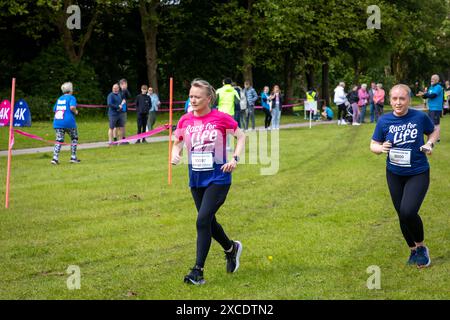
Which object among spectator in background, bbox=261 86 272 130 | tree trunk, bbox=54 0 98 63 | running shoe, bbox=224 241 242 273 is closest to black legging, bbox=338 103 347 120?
spectator in background, bbox=261 86 272 130

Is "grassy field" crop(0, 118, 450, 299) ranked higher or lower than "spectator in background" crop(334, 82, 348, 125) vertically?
lower

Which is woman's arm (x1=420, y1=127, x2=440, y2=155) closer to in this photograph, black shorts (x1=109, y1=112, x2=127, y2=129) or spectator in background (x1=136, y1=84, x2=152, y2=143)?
black shorts (x1=109, y1=112, x2=127, y2=129)

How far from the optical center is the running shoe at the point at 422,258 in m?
8.19

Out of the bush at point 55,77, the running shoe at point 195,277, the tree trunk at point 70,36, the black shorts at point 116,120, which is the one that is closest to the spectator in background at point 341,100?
the bush at point 55,77

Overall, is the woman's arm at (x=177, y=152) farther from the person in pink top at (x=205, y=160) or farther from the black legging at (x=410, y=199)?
the black legging at (x=410, y=199)

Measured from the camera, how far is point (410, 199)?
805cm

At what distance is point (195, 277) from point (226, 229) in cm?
315

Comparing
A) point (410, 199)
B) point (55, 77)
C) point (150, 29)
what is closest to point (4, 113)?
point (410, 199)

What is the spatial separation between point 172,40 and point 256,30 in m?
5.51

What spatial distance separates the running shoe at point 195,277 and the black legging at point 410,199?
2276mm

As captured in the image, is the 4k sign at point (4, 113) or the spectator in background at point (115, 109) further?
the spectator in background at point (115, 109)

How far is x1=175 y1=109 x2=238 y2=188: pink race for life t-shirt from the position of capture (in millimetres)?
7656

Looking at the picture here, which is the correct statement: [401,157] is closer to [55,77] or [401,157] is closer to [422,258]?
[422,258]

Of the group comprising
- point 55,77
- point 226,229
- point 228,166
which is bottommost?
point 226,229
